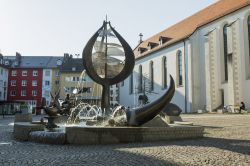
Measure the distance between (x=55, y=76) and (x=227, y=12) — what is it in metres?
46.0

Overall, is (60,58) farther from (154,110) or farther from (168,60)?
(154,110)

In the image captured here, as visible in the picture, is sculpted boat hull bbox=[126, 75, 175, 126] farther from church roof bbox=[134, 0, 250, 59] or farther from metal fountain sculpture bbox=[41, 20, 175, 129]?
church roof bbox=[134, 0, 250, 59]

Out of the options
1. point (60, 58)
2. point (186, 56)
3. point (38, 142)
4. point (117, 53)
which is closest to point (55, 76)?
point (60, 58)

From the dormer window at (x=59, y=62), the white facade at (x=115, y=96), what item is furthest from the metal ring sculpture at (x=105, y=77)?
the dormer window at (x=59, y=62)

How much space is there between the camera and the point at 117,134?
9.77 meters

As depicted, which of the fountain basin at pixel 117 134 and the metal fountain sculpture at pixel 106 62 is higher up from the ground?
the metal fountain sculpture at pixel 106 62

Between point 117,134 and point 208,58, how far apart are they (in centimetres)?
3307

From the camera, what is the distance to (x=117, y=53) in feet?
59.9

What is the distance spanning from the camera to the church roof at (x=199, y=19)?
127ft

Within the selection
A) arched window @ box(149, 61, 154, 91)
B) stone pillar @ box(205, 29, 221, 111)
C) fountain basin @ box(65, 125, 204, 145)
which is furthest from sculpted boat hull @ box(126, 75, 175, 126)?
arched window @ box(149, 61, 154, 91)

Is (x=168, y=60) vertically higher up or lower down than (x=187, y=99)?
higher up

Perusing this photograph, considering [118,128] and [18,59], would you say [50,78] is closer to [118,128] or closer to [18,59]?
[18,59]

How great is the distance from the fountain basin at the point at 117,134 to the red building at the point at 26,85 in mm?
64768

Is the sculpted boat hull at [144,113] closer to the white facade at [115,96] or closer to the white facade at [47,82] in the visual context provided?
the white facade at [115,96]
